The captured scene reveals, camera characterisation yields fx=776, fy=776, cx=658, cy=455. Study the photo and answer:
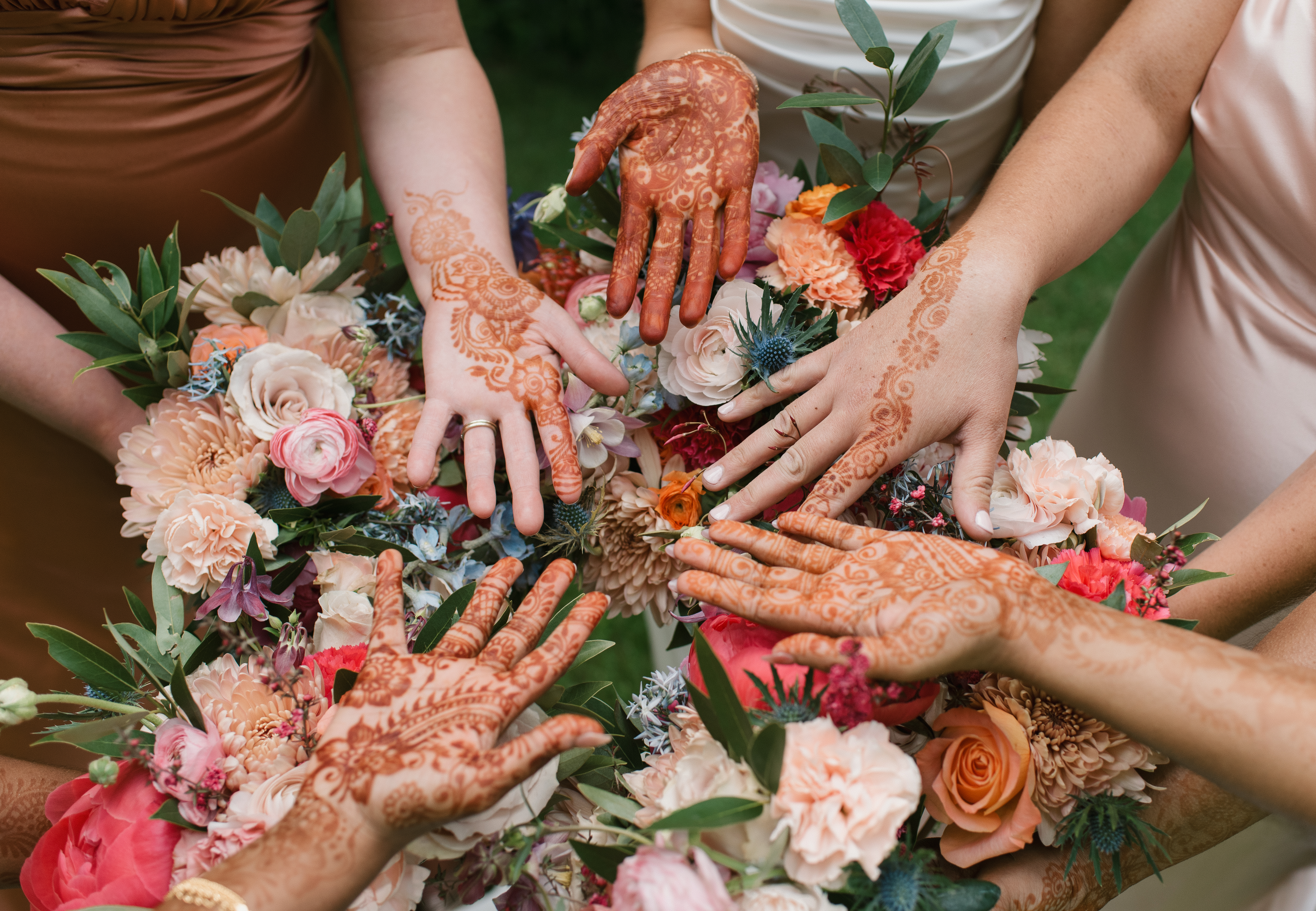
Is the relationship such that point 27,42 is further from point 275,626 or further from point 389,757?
point 389,757

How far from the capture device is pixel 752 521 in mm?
1103

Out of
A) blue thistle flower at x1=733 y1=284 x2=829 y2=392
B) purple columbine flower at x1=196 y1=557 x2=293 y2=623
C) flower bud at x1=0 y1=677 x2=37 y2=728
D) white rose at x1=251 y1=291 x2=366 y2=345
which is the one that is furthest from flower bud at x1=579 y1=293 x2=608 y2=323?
flower bud at x1=0 y1=677 x2=37 y2=728

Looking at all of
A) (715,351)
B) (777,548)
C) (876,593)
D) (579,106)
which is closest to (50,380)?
(715,351)

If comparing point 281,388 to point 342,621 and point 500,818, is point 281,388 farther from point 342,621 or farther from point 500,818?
point 500,818

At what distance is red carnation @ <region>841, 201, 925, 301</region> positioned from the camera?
1.19m

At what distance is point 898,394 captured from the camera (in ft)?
3.52

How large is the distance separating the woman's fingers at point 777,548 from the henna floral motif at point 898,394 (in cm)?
8

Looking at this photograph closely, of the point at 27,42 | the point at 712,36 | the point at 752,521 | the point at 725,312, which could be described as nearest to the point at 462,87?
the point at 712,36

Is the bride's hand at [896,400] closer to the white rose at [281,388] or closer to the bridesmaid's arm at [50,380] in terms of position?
the white rose at [281,388]

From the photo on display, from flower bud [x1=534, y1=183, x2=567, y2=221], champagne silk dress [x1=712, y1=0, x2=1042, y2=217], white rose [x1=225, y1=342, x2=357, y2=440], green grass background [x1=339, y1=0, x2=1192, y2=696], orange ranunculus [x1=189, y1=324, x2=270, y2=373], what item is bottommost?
green grass background [x1=339, y1=0, x2=1192, y2=696]

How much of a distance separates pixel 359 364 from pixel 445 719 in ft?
2.18

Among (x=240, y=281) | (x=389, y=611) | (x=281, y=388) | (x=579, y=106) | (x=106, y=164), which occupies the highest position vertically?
(x=106, y=164)

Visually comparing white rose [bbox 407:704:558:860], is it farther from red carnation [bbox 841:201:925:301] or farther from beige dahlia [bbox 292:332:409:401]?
red carnation [bbox 841:201:925:301]

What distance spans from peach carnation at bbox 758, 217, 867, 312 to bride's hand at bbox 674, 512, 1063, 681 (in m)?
0.38
